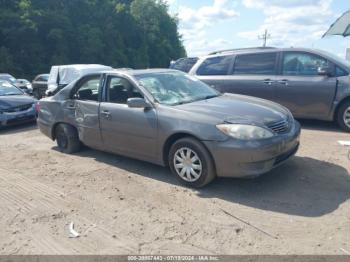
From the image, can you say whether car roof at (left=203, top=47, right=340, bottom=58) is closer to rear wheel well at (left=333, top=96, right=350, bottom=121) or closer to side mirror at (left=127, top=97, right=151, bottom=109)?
rear wheel well at (left=333, top=96, right=350, bottom=121)

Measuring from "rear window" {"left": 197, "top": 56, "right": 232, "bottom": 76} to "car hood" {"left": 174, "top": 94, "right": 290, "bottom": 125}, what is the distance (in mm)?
3526

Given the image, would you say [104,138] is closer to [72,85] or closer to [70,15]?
[72,85]

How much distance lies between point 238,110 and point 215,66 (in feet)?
14.3

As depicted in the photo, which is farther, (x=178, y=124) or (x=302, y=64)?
(x=302, y=64)

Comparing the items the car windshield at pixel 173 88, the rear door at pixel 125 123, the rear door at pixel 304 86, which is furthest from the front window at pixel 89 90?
the rear door at pixel 304 86

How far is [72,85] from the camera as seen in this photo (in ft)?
22.0

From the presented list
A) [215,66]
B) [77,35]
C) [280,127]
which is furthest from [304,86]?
[77,35]

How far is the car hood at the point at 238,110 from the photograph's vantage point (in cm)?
473

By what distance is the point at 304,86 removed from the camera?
7.88 m

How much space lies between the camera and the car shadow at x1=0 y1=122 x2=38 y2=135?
9820 millimetres

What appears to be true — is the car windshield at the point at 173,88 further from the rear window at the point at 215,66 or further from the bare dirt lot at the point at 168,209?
the rear window at the point at 215,66

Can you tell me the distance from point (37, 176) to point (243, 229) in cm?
345

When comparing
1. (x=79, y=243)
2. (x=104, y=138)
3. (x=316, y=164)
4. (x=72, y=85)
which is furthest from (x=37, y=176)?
(x=316, y=164)

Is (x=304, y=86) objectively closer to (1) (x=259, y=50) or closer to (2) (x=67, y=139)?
(1) (x=259, y=50)
